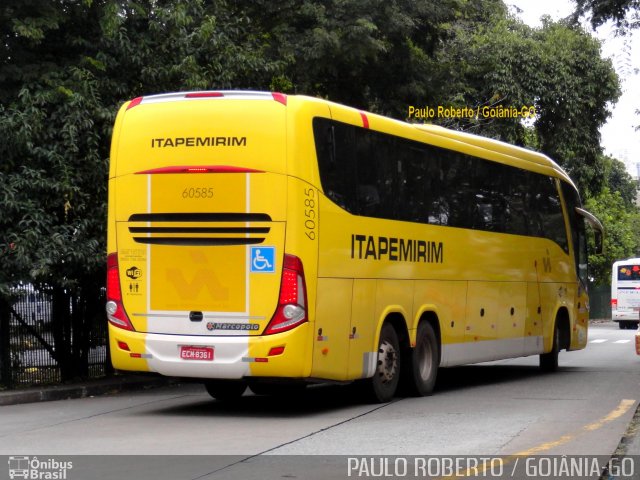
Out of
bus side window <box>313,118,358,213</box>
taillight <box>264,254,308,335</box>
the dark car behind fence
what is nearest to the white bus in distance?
the dark car behind fence

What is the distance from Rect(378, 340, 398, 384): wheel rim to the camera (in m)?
14.3

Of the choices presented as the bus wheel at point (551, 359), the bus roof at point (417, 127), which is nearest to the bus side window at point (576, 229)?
the bus roof at point (417, 127)

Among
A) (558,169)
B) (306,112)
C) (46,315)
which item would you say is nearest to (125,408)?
(46,315)

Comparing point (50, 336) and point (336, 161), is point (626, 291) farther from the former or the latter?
point (336, 161)

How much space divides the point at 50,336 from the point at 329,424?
268 inches

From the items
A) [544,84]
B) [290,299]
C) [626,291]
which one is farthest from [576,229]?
[626,291]

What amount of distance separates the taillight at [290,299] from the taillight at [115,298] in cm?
186

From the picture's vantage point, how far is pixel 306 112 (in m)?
12.8

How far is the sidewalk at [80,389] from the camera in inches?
607

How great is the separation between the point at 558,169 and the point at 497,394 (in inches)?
261

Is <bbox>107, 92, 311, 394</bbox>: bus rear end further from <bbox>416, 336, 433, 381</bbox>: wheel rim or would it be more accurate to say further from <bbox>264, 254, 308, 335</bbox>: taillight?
<bbox>416, 336, 433, 381</bbox>: wheel rim

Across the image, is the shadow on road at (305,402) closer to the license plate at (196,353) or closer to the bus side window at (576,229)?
the license plate at (196,353)

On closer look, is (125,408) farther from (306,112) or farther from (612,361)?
(612,361)

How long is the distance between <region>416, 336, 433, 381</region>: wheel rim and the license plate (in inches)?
144
